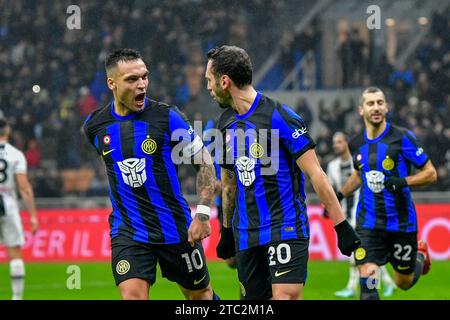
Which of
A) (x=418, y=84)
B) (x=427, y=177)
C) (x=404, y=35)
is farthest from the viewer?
(x=404, y=35)

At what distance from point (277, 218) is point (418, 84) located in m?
14.8

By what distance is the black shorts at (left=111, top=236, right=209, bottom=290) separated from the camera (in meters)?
6.21

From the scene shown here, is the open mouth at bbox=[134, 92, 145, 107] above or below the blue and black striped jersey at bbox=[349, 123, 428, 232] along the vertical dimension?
above

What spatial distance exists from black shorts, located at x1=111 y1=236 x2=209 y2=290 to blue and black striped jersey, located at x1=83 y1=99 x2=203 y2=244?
0.19 feet

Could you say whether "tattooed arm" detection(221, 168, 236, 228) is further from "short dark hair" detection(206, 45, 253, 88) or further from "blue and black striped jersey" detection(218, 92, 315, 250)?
"short dark hair" detection(206, 45, 253, 88)

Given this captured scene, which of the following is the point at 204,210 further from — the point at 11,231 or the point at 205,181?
the point at 11,231

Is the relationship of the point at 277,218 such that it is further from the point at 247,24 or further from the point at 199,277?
the point at 247,24

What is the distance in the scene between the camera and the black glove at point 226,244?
6695 mm

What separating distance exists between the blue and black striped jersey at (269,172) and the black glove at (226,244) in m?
0.56

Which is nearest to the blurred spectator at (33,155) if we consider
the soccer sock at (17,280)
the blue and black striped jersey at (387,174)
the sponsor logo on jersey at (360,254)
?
the soccer sock at (17,280)

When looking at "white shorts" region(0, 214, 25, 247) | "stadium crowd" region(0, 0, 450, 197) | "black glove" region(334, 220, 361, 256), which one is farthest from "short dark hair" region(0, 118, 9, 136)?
"stadium crowd" region(0, 0, 450, 197)

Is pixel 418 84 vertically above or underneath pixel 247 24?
underneath

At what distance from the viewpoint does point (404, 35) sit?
70.7 ft
